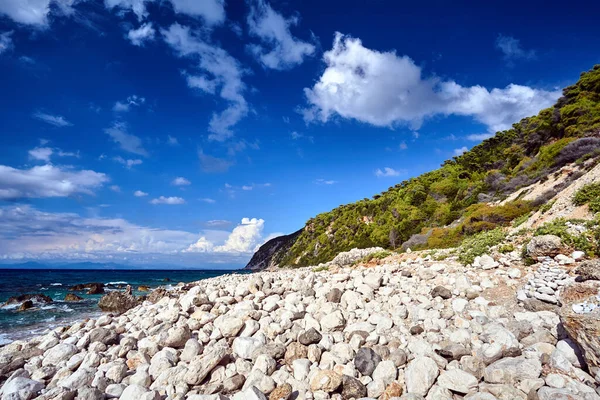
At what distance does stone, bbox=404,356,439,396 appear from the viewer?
520 centimetres

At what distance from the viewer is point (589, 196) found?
12258mm

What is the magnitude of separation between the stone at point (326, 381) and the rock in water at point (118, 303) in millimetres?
16774

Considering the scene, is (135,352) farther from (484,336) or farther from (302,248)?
(302,248)

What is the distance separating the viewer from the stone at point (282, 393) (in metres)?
5.35

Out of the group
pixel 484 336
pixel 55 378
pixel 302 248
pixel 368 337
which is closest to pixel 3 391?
pixel 55 378

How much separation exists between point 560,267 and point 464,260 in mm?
2761

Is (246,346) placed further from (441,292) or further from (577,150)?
(577,150)

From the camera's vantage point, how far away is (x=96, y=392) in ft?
18.3

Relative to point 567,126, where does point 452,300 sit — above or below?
below

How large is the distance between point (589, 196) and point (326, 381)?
12893 millimetres

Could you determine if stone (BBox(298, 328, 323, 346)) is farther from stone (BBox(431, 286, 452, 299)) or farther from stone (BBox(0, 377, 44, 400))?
stone (BBox(0, 377, 44, 400))

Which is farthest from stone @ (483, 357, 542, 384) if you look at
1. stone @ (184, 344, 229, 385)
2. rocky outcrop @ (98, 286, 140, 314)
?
rocky outcrop @ (98, 286, 140, 314)

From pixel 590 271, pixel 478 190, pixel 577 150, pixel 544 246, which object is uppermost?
pixel 577 150

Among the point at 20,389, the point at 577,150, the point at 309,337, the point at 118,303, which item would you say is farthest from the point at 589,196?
the point at 118,303
